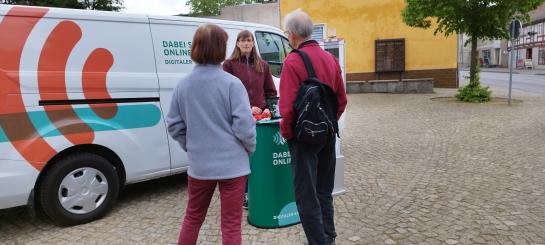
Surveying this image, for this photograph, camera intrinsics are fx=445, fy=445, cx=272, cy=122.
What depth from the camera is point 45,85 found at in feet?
12.6

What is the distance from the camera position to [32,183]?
149 inches

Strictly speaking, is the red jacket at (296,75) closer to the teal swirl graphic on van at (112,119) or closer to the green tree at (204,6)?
the teal swirl graphic on van at (112,119)

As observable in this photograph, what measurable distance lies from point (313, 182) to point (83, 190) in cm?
228

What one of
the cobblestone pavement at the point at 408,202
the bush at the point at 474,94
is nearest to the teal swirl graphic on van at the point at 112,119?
the cobblestone pavement at the point at 408,202

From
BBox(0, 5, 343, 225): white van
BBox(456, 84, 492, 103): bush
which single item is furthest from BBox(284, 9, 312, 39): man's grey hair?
BBox(456, 84, 492, 103): bush

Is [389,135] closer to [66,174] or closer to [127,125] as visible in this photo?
[127,125]

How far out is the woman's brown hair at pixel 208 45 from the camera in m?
2.65

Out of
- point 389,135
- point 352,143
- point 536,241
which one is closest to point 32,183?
point 536,241

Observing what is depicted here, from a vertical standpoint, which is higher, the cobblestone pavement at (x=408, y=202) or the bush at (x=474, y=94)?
the bush at (x=474, y=94)

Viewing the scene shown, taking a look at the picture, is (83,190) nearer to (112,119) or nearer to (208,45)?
(112,119)

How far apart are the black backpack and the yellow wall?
16.4 metres

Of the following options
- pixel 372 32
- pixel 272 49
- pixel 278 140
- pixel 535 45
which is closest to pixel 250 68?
pixel 278 140

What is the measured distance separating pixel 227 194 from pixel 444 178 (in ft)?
11.8

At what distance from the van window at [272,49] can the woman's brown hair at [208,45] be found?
3.03 metres
